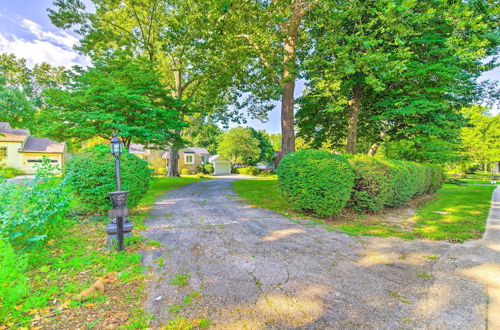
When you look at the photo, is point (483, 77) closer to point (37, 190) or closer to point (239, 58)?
point (239, 58)

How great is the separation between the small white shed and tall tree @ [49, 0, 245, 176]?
20.2 meters

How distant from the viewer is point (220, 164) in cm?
3838

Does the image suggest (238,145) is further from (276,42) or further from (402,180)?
(402,180)

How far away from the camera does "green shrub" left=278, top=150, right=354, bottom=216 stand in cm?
562

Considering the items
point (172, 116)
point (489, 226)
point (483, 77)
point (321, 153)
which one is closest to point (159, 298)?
point (321, 153)

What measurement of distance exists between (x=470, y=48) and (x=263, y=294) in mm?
10523

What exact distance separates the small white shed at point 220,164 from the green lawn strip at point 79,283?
111 ft

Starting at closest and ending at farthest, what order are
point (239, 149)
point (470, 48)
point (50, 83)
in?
point (470, 48) < point (50, 83) < point (239, 149)

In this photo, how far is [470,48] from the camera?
24.4 ft

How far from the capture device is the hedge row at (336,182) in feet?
18.5

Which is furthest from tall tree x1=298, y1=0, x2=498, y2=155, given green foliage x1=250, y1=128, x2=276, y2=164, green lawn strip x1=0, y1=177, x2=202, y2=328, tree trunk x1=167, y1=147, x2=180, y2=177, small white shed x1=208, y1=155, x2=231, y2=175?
green foliage x1=250, y1=128, x2=276, y2=164

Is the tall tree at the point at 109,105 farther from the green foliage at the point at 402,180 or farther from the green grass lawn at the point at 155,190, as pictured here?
the green foliage at the point at 402,180

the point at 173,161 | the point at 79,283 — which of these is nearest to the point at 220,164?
the point at 173,161

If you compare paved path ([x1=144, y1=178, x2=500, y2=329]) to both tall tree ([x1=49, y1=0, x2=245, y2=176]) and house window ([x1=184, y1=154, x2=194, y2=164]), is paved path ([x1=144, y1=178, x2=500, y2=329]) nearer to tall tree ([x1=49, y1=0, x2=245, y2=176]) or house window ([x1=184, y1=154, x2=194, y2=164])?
tall tree ([x1=49, y1=0, x2=245, y2=176])
